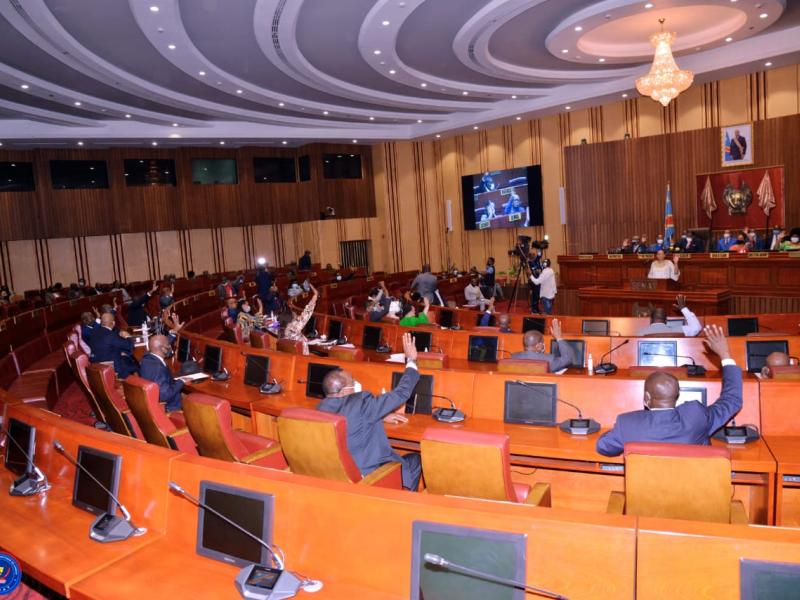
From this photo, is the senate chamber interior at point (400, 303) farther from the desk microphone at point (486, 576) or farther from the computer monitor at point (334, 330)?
the computer monitor at point (334, 330)

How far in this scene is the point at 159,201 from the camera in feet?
66.1

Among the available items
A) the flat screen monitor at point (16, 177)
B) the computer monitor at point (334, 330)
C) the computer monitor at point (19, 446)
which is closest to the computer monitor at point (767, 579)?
the computer monitor at point (19, 446)

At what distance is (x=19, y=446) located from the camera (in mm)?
3637

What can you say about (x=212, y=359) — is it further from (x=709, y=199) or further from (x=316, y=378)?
(x=709, y=199)

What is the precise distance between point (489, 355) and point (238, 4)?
608 cm

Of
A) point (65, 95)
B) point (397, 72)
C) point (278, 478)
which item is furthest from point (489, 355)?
point (65, 95)

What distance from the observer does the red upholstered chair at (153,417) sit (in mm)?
4746

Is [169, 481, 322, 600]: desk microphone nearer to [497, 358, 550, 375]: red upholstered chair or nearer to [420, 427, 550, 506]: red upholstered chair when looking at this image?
[420, 427, 550, 506]: red upholstered chair

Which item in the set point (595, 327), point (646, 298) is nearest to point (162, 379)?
point (595, 327)

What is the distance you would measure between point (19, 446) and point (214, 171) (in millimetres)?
18500

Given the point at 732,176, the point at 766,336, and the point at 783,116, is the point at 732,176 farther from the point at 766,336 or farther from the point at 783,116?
the point at 766,336

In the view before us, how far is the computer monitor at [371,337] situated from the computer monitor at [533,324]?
1821 millimetres

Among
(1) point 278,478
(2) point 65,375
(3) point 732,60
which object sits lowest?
(2) point 65,375

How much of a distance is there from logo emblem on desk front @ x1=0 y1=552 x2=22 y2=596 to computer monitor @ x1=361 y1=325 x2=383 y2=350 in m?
5.76
